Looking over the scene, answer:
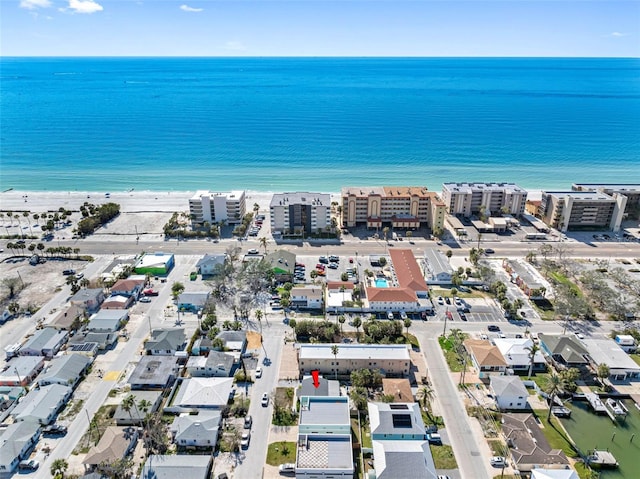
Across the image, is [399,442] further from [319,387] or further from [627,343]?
[627,343]

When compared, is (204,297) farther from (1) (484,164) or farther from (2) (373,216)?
(1) (484,164)

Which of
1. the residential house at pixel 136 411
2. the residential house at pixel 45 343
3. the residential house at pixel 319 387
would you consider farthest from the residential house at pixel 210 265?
the residential house at pixel 319 387

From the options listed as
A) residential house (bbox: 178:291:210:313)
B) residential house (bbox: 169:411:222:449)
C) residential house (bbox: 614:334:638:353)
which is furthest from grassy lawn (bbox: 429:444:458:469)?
residential house (bbox: 178:291:210:313)

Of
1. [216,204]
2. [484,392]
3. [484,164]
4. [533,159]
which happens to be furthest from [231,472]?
[533,159]

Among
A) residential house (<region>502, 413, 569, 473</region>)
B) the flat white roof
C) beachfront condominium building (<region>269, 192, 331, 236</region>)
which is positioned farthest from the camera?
beachfront condominium building (<region>269, 192, 331, 236</region>)

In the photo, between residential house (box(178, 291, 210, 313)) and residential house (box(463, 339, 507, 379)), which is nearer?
residential house (box(463, 339, 507, 379))

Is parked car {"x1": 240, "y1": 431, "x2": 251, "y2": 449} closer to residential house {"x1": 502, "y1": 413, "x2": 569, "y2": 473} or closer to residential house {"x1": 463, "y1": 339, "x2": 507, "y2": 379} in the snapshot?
residential house {"x1": 502, "y1": 413, "x2": 569, "y2": 473}

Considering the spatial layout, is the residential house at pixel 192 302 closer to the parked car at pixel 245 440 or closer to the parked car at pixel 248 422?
the parked car at pixel 248 422
